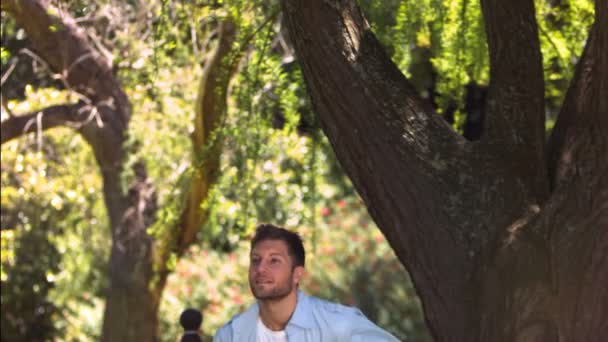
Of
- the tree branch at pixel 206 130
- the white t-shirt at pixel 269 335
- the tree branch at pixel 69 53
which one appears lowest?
the white t-shirt at pixel 269 335

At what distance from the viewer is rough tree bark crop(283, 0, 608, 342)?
17.7 ft

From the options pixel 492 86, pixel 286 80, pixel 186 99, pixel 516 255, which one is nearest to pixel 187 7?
pixel 286 80

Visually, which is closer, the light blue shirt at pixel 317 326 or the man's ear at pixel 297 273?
the light blue shirt at pixel 317 326

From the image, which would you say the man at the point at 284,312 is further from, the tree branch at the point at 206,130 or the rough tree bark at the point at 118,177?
the rough tree bark at the point at 118,177

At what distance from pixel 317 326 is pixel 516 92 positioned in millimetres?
1393

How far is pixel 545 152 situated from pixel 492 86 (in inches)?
15.3

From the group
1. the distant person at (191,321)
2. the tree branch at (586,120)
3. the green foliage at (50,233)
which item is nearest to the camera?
the tree branch at (586,120)

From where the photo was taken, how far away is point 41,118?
36.6ft

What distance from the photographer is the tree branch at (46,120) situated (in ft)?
35.5

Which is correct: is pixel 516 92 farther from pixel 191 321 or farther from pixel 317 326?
pixel 191 321

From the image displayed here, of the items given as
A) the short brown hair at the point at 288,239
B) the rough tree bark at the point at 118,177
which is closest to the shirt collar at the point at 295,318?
the short brown hair at the point at 288,239

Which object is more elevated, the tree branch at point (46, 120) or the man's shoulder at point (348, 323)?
the tree branch at point (46, 120)

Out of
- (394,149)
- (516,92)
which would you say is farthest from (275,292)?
(516,92)

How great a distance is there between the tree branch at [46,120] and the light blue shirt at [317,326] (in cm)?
528
